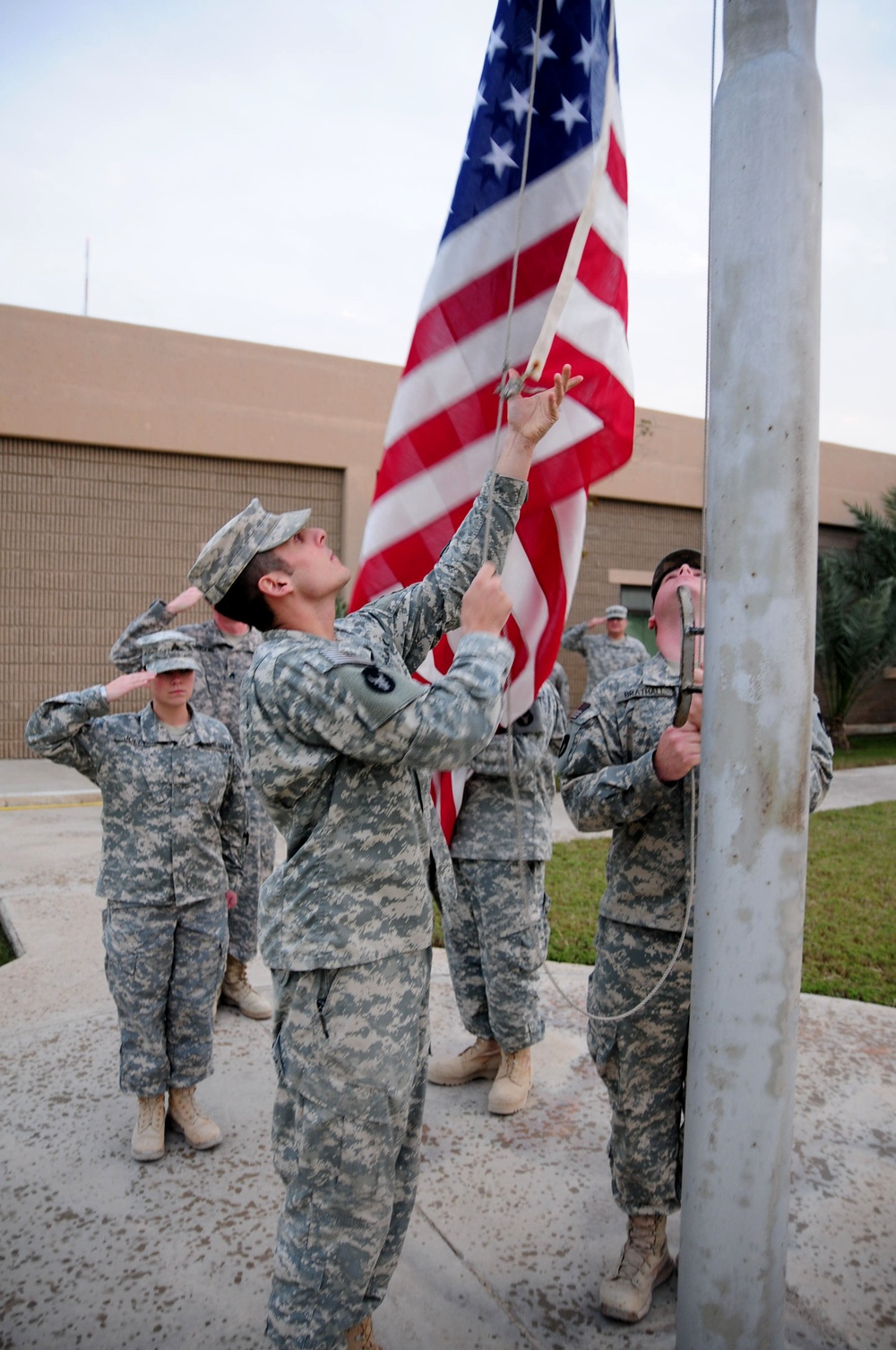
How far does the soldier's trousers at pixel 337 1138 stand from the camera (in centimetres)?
216

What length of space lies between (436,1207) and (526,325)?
9.19 feet

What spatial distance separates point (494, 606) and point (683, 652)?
45cm

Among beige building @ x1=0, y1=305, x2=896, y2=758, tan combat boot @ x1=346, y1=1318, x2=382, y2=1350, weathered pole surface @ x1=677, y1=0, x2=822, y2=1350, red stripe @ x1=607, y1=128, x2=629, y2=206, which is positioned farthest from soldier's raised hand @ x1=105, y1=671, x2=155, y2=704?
beige building @ x1=0, y1=305, x2=896, y2=758

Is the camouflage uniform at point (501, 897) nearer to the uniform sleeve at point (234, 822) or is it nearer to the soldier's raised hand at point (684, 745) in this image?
the uniform sleeve at point (234, 822)

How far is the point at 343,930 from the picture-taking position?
87.2 inches

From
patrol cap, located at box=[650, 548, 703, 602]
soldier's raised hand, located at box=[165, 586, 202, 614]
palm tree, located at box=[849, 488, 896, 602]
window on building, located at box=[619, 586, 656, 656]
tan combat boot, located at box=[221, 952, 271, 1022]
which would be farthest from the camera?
palm tree, located at box=[849, 488, 896, 602]

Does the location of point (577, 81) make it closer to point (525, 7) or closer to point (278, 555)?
point (525, 7)

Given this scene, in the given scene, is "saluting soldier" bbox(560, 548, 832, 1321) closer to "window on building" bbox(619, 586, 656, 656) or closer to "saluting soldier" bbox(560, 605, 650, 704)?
"saluting soldier" bbox(560, 605, 650, 704)

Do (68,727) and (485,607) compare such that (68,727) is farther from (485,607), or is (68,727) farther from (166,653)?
(485,607)

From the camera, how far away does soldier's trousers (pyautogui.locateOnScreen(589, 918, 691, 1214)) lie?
270 centimetres

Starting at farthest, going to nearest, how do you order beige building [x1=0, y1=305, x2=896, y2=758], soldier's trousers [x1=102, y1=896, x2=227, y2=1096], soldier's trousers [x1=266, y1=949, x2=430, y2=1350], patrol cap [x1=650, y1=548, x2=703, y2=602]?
beige building [x1=0, y1=305, x2=896, y2=758]
soldier's trousers [x1=102, y1=896, x2=227, y2=1096]
patrol cap [x1=650, y1=548, x2=703, y2=602]
soldier's trousers [x1=266, y1=949, x2=430, y2=1350]

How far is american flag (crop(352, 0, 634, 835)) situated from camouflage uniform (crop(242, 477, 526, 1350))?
1059mm

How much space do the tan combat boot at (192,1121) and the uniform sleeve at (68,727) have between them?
123 cm

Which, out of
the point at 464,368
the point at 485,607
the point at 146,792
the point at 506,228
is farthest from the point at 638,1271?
the point at 506,228
